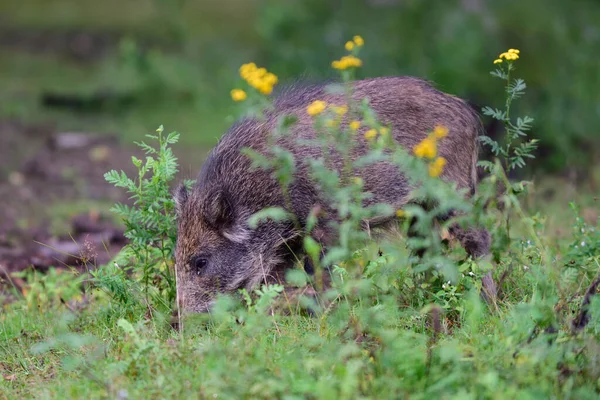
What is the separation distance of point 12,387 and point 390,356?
2023mm

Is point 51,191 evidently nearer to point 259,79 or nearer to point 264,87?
point 259,79

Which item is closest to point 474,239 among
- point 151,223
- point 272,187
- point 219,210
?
point 272,187

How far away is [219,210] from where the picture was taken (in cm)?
609

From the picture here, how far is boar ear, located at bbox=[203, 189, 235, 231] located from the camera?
20.0ft

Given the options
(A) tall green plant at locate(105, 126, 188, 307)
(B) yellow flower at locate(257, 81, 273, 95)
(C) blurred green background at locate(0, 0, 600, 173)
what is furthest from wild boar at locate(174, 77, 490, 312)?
(C) blurred green background at locate(0, 0, 600, 173)

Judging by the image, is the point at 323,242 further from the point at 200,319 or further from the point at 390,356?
the point at 390,356

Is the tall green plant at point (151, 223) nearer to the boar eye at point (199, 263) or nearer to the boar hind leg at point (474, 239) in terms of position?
the boar eye at point (199, 263)

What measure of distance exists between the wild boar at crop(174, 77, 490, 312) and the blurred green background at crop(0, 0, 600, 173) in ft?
6.75

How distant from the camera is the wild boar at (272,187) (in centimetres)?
593

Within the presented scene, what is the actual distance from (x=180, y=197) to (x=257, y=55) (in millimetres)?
7417

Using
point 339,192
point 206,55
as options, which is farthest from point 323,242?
point 206,55

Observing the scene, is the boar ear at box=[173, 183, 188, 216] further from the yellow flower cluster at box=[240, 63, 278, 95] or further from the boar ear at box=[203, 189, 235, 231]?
the yellow flower cluster at box=[240, 63, 278, 95]

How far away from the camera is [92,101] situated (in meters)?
14.5

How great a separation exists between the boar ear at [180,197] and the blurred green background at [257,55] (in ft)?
7.67
